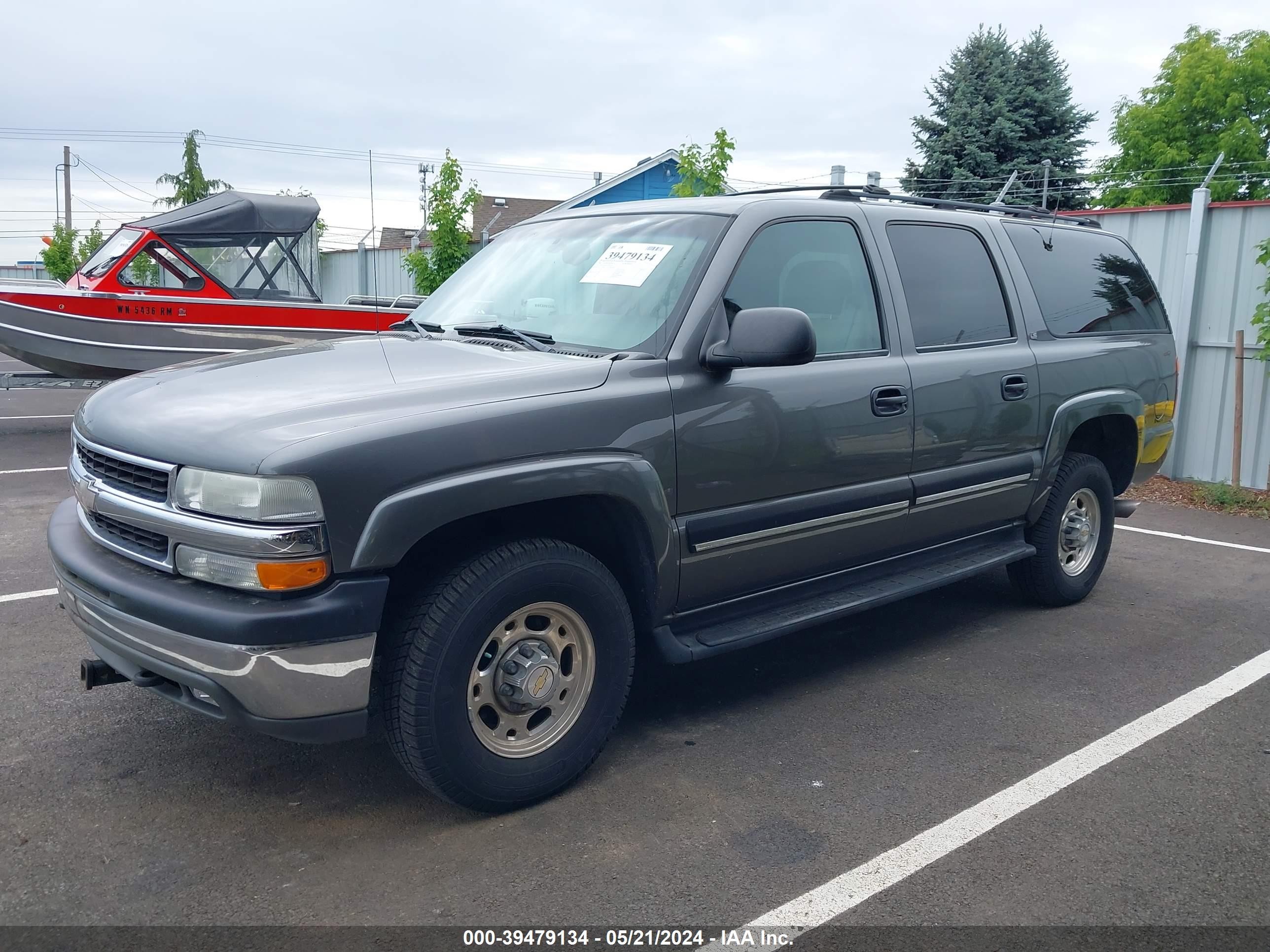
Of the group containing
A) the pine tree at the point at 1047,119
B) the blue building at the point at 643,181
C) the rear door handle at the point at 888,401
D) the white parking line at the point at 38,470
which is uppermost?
the pine tree at the point at 1047,119

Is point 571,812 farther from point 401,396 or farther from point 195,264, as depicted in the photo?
point 195,264

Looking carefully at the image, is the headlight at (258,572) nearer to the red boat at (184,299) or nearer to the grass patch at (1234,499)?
the grass patch at (1234,499)

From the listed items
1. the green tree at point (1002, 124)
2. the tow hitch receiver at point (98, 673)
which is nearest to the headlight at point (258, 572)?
the tow hitch receiver at point (98, 673)

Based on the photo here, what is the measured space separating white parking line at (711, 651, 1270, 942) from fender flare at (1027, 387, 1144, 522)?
44.8 inches

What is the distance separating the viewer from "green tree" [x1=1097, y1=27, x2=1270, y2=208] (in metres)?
41.1

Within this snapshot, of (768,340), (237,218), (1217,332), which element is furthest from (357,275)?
(768,340)

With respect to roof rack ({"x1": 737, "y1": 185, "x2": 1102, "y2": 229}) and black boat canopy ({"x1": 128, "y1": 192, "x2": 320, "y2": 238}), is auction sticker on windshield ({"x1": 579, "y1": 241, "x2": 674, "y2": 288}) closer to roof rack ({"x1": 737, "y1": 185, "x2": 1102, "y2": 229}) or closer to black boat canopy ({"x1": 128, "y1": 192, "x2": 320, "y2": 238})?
roof rack ({"x1": 737, "y1": 185, "x2": 1102, "y2": 229})

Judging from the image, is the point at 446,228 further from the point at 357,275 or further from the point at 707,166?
the point at 357,275

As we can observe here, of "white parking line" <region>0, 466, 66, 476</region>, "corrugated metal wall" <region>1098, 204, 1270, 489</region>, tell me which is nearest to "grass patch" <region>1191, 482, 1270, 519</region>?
"corrugated metal wall" <region>1098, 204, 1270, 489</region>

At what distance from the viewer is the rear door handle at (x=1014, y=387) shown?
4.82 meters

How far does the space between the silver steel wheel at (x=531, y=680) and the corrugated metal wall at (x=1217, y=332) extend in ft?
25.3

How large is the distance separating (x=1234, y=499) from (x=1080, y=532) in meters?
3.98

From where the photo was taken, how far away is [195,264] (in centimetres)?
1206

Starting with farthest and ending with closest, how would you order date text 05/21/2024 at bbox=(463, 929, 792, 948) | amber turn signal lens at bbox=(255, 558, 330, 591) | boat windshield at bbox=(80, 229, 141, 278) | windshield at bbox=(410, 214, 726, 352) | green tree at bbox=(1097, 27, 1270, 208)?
1. green tree at bbox=(1097, 27, 1270, 208)
2. boat windshield at bbox=(80, 229, 141, 278)
3. windshield at bbox=(410, 214, 726, 352)
4. amber turn signal lens at bbox=(255, 558, 330, 591)
5. date text 05/21/2024 at bbox=(463, 929, 792, 948)
